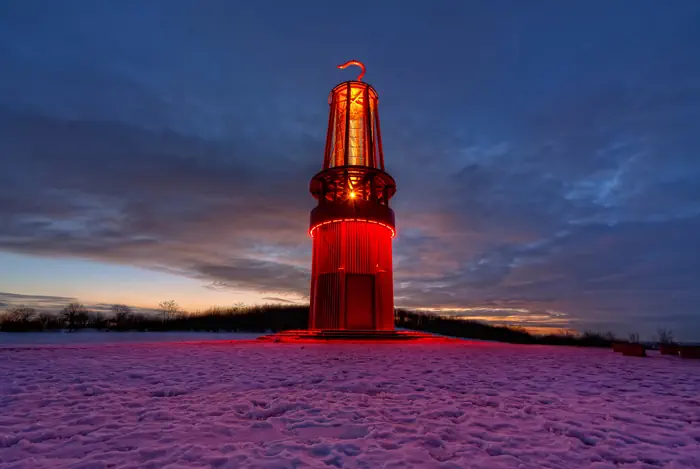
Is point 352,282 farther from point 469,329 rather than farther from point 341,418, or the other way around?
point 469,329

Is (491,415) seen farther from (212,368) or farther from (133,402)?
(212,368)

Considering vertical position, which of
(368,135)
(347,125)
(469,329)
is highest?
(347,125)

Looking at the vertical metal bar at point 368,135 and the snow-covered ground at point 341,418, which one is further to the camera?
the vertical metal bar at point 368,135

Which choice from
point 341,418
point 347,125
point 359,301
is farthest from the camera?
point 347,125

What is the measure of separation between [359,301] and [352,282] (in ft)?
2.95

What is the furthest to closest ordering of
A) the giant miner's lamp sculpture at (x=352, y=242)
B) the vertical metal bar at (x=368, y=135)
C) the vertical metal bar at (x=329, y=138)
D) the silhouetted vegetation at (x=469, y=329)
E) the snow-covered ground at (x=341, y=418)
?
the silhouetted vegetation at (x=469, y=329)
the vertical metal bar at (x=329, y=138)
the vertical metal bar at (x=368, y=135)
the giant miner's lamp sculpture at (x=352, y=242)
the snow-covered ground at (x=341, y=418)

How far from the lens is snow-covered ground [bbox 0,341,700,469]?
300cm

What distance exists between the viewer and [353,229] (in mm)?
16719

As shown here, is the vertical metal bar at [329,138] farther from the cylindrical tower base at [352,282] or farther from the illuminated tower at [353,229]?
the cylindrical tower base at [352,282]

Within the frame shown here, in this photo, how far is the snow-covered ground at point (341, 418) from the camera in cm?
300

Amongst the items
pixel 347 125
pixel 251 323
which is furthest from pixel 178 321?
pixel 347 125

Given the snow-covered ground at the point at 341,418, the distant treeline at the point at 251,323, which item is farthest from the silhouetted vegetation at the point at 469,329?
the snow-covered ground at the point at 341,418

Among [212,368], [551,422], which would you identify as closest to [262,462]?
[551,422]

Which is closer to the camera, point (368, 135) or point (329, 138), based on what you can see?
point (368, 135)
